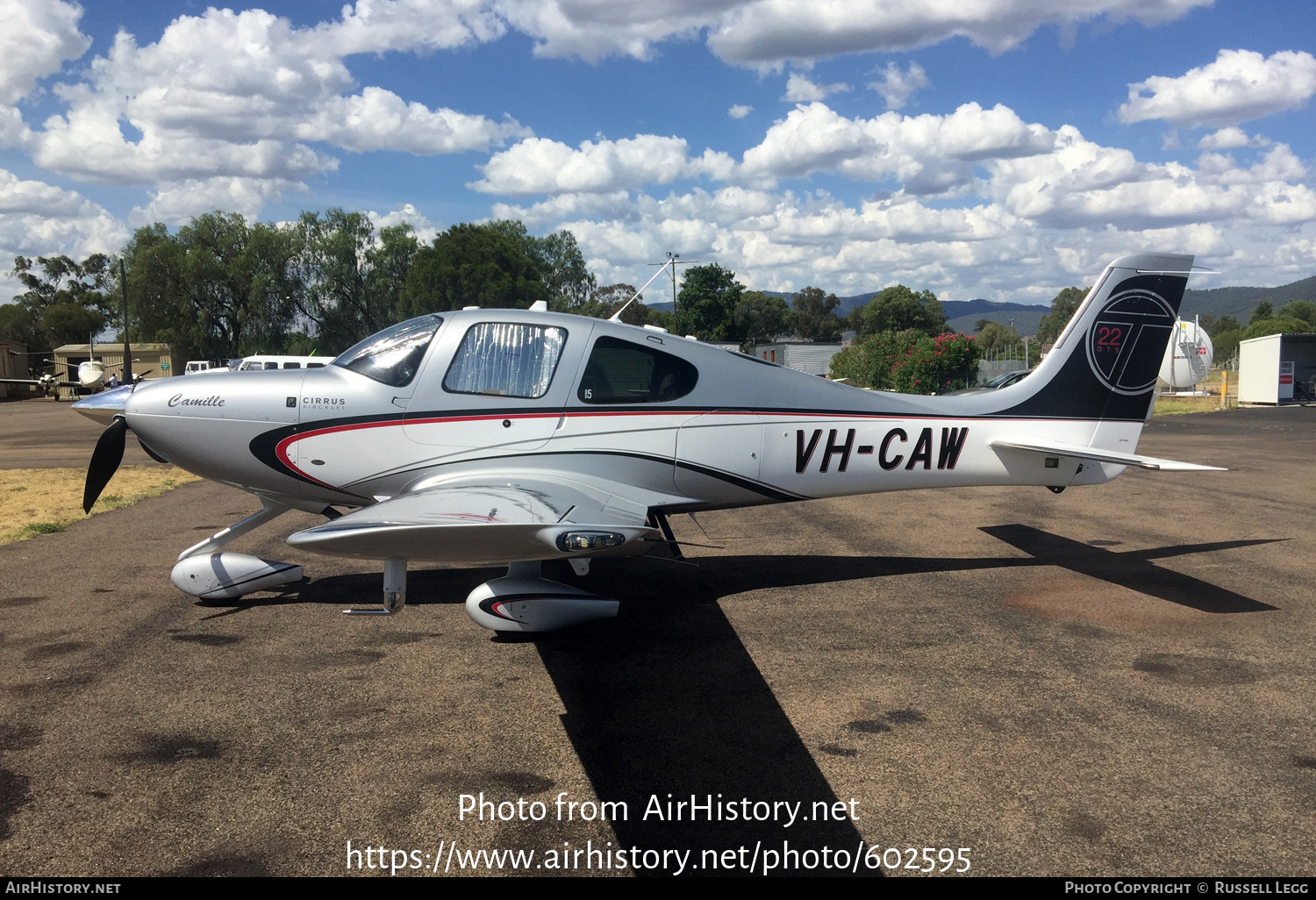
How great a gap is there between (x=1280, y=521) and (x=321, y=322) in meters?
67.5

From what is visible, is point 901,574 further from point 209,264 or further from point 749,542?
point 209,264

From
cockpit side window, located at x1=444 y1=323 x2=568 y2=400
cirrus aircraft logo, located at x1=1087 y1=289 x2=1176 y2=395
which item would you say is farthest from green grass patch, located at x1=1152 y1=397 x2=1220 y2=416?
cockpit side window, located at x1=444 y1=323 x2=568 y2=400

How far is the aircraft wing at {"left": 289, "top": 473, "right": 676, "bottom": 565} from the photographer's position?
4.19m

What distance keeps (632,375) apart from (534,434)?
0.98 metres

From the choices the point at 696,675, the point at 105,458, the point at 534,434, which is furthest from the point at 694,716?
the point at 105,458

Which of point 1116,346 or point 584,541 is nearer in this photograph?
point 584,541

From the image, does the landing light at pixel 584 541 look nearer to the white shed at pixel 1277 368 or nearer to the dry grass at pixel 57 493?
the dry grass at pixel 57 493

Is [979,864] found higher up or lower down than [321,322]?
lower down

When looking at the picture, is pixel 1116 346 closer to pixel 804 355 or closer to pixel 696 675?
pixel 696 675

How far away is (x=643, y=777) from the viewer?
418cm

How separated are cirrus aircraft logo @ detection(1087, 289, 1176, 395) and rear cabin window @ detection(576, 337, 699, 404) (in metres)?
4.38

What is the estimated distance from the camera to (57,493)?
1314cm

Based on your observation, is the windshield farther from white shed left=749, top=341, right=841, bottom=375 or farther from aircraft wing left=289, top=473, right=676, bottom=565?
white shed left=749, top=341, right=841, bottom=375

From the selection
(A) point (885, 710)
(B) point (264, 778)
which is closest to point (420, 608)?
(B) point (264, 778)
